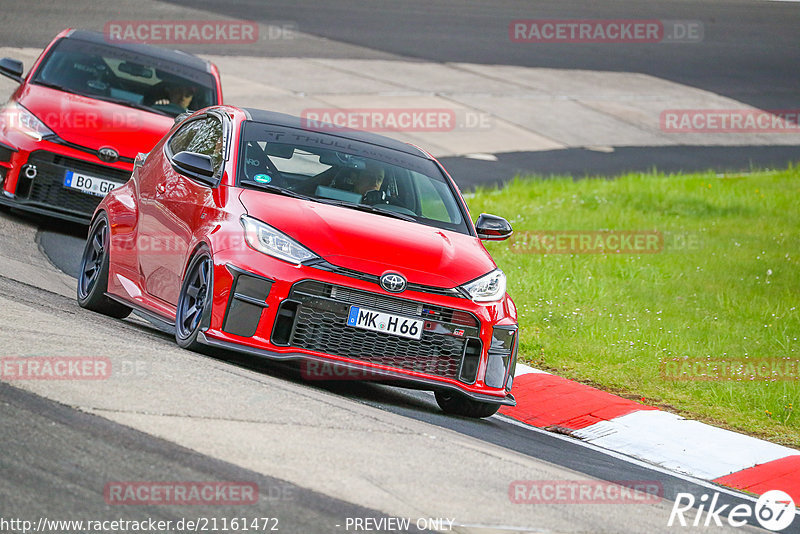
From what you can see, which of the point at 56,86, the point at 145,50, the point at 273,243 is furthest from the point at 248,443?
the point at 145,50

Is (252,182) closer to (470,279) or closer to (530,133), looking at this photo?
(470,279)

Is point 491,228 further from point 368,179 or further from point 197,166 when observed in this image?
point 197,166

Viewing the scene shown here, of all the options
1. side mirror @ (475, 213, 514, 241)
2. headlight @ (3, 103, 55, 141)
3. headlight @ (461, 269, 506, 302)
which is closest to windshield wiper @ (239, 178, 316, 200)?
headlight @ (461, 269, 506, 302)

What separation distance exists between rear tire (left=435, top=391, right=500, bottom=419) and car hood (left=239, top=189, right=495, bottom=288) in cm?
85

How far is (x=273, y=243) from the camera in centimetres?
719

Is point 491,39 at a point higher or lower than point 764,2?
lower

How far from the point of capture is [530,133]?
909 inches

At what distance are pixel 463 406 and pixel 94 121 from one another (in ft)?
18.5

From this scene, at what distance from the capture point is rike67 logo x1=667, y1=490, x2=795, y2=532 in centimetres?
592

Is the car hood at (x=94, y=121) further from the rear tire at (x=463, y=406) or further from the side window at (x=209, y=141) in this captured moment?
the rear tire at (x=463, y=406)

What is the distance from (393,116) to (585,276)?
9.54m

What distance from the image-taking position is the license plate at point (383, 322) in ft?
23.3

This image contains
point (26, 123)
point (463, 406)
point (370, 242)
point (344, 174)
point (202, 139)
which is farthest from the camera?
point (26, 123)

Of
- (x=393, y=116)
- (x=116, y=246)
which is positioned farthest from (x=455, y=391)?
(x=393, y=116)
